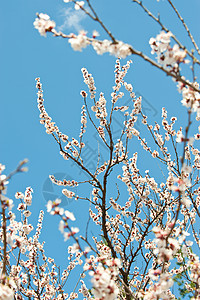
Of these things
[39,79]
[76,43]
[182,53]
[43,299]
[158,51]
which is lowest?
[43,299]

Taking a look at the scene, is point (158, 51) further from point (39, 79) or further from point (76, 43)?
point (39, 79)

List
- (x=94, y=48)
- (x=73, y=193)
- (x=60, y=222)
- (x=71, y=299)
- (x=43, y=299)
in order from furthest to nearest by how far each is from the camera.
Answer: (x=71, y=299) → (x=43, y=299) → (x=73, y=193) → (x=94, y=48) → (x=60, y=222)

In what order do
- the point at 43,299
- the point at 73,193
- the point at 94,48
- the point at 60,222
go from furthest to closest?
the point at 43,299, the point at 73,193, the point at 94,48, the point at 60,222

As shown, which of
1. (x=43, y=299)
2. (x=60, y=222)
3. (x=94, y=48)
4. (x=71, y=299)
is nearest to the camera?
(x=60, y=222)

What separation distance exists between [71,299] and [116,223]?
2018 millimetres

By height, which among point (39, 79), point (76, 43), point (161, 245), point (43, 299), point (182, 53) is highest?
point (39, 79)

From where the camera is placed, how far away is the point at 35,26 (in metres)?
2.38

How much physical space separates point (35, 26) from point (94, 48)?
58 cm

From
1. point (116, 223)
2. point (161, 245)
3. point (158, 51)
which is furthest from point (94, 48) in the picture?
point (116, 223)

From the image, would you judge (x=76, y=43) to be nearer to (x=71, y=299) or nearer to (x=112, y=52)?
(x=112, y=52)

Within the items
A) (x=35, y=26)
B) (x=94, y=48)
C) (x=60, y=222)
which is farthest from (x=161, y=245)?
(x=35, y=26)

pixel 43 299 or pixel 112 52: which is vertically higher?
pixel 112 52

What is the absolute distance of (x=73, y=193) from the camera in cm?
464

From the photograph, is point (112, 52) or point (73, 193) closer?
point (112, 52)
